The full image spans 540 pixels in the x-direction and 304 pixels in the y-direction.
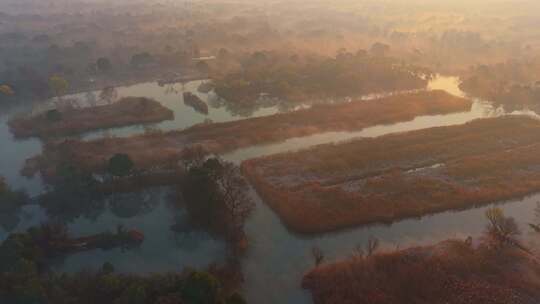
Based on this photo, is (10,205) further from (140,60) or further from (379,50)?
(379,50)

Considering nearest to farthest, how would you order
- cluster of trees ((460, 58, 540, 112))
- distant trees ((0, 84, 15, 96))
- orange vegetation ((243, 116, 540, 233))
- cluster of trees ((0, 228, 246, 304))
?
cluster of trees ((0, 228, 246, 304)), orange vegetation ((243, 116, 540, 233)), distant trees ((0, 84, 15, 96)), cluster of trees ((460, 58, 540, 112))

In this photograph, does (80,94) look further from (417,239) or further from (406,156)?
(417,239)

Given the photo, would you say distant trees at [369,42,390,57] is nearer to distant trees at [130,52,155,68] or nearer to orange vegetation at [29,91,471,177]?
orange vegetation at [29,91,471,177]

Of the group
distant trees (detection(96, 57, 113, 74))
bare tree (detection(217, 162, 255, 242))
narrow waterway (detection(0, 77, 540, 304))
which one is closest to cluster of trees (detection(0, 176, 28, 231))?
narrow waterway (detection(0, 77, 540, 304))

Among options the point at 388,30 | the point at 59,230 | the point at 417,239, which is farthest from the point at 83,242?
the point at 388,30

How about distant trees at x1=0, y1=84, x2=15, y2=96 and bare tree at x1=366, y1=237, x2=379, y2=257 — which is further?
distant trees at x1=0, y1=84, x2=15, y2=96
